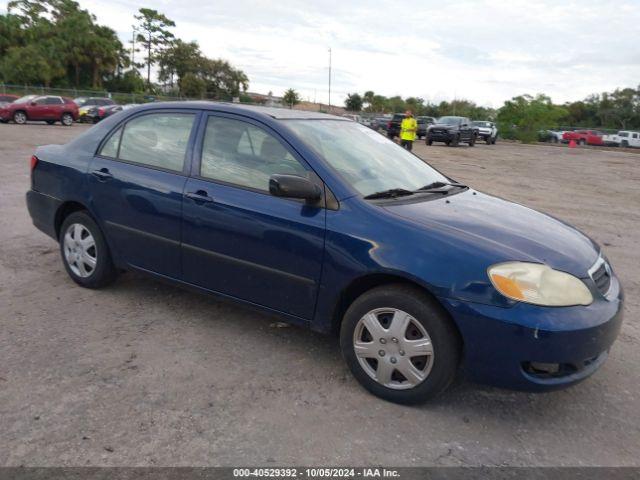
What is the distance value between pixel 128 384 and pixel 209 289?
0.85 m

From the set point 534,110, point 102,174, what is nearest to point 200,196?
point 102,174

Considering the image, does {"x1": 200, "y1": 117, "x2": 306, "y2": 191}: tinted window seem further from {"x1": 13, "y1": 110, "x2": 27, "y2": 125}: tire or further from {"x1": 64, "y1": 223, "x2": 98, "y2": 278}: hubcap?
{"x1": 13, "y1": 110, "x2": 27, "y2": 125}: tire

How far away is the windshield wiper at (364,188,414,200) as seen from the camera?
3341 mm

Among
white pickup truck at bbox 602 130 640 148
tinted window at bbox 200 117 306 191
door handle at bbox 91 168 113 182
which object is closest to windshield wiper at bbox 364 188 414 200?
tinted window at bbox 200 117 306 191

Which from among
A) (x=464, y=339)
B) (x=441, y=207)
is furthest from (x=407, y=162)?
(x=464, y=339)

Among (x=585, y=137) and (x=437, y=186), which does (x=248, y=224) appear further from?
(x=585, y=137)

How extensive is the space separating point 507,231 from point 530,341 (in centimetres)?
71

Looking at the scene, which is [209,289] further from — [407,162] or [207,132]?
[407,162]

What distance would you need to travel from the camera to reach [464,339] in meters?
2.82

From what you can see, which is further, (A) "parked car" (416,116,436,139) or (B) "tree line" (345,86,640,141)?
(B) "tree line" (345,86,640,141)

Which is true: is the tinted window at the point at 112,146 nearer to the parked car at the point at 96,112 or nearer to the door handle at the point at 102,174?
the door handle at the point at 102,174

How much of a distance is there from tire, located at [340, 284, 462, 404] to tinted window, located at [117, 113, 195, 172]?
173cm

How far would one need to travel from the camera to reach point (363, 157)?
3.79 metres

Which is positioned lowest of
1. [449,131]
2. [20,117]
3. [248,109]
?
[20,117]
